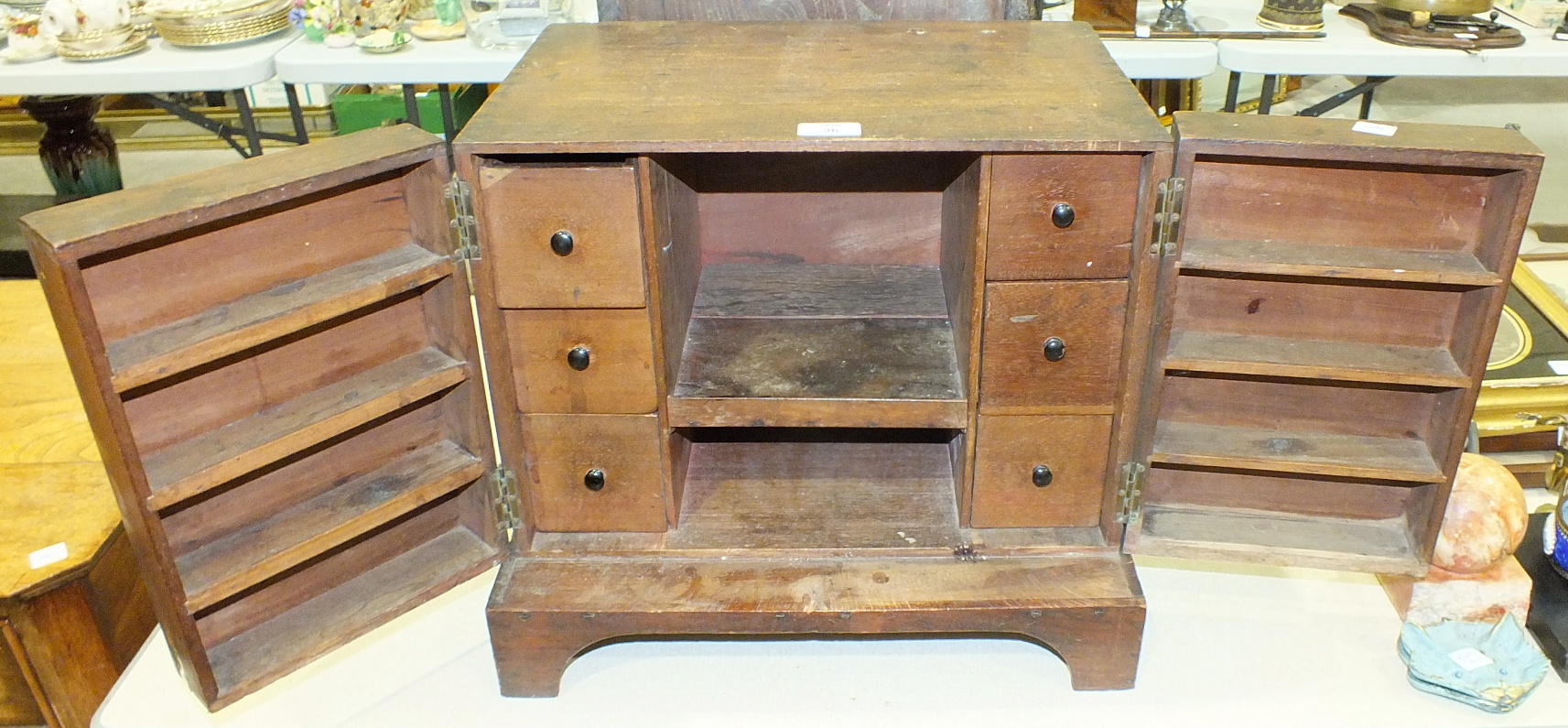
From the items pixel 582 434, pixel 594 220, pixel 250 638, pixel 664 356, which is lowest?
pixel 250 638

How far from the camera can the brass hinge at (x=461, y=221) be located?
58.6 inches

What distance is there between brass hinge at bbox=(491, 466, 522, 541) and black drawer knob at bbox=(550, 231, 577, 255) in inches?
14.1

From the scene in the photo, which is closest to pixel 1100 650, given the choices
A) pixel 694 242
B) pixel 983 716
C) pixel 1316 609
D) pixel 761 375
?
pixel 983 716

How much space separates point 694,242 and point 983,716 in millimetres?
853

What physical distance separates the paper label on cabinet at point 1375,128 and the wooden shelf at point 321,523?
1205 millimetres

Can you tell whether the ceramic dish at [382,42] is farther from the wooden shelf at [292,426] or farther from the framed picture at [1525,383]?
the framed picture at [1525,383]

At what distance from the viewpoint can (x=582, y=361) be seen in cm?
159

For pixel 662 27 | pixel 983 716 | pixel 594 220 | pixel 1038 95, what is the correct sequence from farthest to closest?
pixel 662 27, pixel 983 716, pixel 1038 95, pixel 594 220

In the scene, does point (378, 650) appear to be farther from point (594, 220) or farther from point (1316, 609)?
point (1316, 609)

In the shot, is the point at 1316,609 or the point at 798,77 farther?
the point at 1316,609

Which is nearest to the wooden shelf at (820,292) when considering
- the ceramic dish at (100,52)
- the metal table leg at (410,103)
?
the metal table leg at (410,103)

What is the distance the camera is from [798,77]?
1695 millimetres

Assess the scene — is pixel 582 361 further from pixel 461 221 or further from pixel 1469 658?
pixel 1469 658

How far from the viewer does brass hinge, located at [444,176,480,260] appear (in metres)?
1.49
